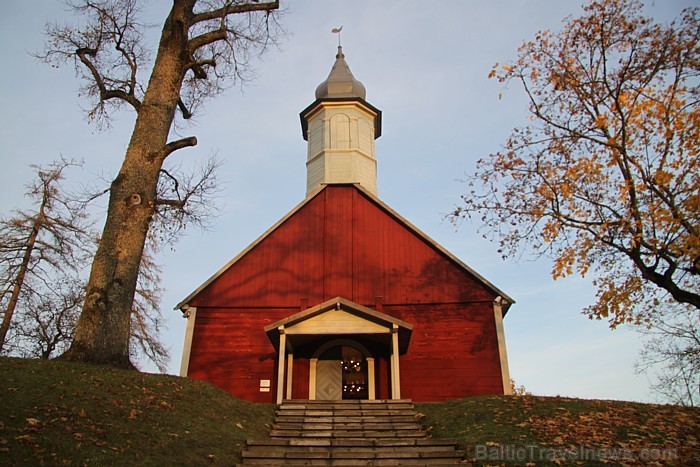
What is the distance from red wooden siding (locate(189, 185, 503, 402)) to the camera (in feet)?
53.3

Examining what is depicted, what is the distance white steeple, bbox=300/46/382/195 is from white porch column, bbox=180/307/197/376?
6.77m

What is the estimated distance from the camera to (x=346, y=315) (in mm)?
15273

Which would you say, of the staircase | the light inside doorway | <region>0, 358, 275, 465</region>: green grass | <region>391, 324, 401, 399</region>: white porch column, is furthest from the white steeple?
<region>0, 358, 275, 465</region>: green grass

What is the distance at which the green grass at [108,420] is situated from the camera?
7.17 m

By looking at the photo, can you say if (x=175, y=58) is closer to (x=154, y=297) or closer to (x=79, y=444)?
(x=79, y=444)

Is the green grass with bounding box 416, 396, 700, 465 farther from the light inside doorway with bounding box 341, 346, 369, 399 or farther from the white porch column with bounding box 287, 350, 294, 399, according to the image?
the white porch column with bounding box 287, 350, 294, 399

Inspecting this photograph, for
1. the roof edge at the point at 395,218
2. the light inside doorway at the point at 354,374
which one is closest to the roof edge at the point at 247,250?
the roof edge at the point at 395,218

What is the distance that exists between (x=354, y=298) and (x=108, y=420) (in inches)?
381

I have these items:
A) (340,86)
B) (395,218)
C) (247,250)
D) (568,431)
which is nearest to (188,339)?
(247,250)

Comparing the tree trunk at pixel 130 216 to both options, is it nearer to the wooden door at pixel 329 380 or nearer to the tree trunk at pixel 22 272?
the wooden door at pixel 329 380

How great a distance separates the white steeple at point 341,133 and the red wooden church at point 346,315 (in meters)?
2.30

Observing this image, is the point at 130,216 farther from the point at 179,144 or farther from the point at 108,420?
the point at 108,420

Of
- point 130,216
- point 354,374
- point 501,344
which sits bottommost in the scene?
point 354,374

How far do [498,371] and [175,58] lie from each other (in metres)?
12.0
